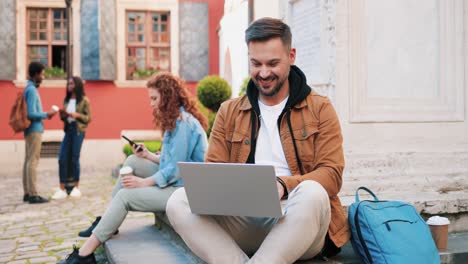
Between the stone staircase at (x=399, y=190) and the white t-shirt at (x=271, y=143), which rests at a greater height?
the white t-shirt at (x=271, y=143)

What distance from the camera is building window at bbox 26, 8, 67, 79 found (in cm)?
1477

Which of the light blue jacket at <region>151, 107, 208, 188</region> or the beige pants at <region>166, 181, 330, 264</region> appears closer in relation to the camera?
the beige pants at <region>166, 181, 330, 264</region>

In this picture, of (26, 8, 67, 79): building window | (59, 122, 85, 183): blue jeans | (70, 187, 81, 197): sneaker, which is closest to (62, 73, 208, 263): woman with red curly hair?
(59, 122, 85, 183): blue jeans

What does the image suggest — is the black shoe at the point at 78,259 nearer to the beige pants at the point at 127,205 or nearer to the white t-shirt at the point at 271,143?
the beige pants at the point at 127,205

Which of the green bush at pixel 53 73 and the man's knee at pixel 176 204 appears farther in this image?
the green bush at pixel 53 73

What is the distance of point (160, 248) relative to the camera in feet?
14.1

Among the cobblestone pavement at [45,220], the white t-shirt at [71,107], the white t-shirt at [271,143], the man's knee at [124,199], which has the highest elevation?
the white t-shirt at [71,107]

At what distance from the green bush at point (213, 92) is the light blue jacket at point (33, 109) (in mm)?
4132

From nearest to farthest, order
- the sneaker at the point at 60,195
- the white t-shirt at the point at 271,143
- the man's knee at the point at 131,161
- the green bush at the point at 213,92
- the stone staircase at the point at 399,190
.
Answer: the white t-shirt at the point at 271,143, the stone staircase at the point at 399,190, the man's knee at the point at 131,161, the sneaker at the point at 60,195, the green bush at the point at 213,92

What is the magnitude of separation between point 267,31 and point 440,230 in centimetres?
148

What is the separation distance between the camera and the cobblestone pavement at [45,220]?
523 cm

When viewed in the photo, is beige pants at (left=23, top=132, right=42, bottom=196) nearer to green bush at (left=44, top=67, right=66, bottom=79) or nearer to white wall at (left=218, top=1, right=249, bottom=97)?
white wall at (left=218, top=1, right=249, bottom=97)

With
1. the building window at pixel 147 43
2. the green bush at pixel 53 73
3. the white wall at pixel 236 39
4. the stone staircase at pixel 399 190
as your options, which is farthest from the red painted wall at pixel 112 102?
the stone staircase at pixel 399 190

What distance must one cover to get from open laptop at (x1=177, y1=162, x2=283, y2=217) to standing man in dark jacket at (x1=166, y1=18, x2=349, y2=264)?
0.10 m
